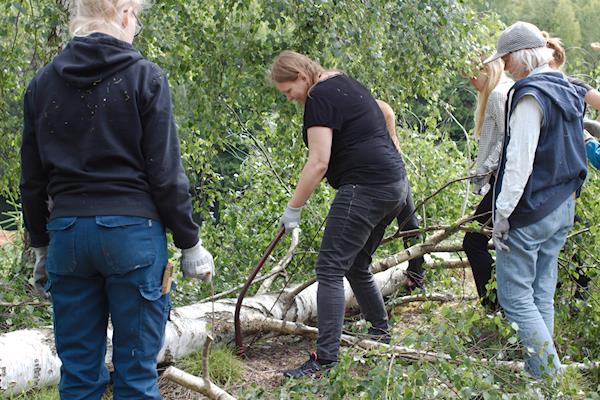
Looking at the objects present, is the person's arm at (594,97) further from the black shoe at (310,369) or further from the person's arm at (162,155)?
the person's arm at (162,155)

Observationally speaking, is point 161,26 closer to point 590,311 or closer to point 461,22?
point 461,22

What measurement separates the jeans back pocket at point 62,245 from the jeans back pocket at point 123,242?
10 centimetres

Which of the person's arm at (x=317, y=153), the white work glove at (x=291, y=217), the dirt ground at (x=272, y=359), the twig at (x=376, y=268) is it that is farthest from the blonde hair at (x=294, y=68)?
the dirt ground at (x=272, y=359)

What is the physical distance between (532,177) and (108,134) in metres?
1.84

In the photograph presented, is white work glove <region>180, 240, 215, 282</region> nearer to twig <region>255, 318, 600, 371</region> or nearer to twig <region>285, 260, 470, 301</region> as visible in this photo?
twig <region>255, 318, 600, 371</region>

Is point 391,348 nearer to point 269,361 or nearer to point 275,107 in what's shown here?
point 269,361

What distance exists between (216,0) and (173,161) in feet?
8.03

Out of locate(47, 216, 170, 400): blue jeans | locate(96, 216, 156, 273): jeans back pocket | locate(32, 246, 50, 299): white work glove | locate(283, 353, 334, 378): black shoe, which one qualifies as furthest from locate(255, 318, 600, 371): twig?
locate(32, 246, 50, 299): white work glove

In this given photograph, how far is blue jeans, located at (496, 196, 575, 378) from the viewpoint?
11.0 feet

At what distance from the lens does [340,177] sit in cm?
372

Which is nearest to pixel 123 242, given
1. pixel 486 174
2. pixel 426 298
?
pixel 486 174

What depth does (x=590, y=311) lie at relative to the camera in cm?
400

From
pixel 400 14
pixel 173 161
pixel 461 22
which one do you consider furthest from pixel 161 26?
pixel 173 161

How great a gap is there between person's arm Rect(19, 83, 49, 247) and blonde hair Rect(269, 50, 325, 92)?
1.43 m
